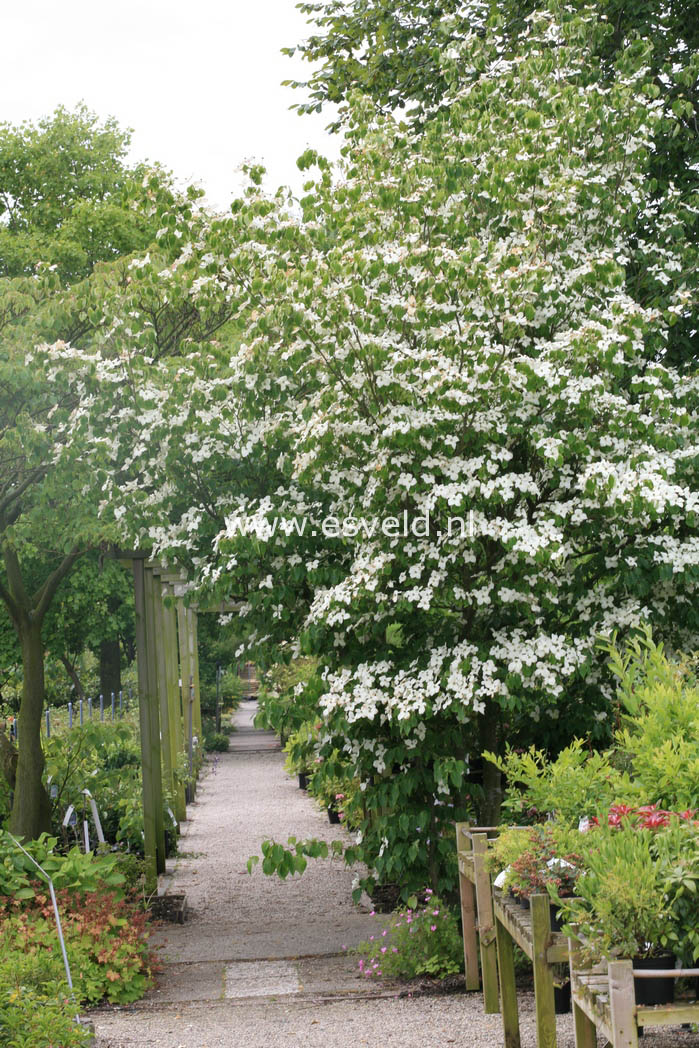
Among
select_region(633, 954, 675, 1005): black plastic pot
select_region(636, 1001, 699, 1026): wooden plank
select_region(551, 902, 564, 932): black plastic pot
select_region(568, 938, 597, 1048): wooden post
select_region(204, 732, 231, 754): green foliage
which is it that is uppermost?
select_region(633, 954, 675, 1005): black plastic pot

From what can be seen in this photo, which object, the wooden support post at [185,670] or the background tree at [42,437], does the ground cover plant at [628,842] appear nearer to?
the background tree at [42,437]

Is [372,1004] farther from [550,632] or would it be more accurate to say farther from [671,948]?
[671,948]

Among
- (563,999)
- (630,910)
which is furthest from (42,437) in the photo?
(630,910)

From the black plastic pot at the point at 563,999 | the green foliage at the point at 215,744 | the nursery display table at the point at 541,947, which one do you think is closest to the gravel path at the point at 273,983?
the black plastic pot at the point at 563,999

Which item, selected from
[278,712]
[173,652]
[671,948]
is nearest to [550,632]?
[278,712]

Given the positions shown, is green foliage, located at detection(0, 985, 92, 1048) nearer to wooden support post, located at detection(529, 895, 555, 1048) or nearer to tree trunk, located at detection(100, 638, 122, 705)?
wooden support post, located at detection(529, 895, 555, 1048)

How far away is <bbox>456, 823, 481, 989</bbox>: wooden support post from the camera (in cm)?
655

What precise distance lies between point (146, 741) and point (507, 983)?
579 centimetres

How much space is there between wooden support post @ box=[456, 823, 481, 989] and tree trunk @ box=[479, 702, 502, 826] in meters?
1.31

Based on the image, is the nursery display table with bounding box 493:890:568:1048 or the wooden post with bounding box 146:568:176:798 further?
the wooden post with bounding box 146:568:176:798

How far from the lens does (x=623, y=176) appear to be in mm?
8453

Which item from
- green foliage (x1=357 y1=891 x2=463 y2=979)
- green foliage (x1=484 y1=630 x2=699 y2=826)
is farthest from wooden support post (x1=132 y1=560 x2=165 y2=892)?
green foliage (x1=484 y1=630 x2=699 y2=826)

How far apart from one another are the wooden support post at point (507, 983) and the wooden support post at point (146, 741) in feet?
17.9

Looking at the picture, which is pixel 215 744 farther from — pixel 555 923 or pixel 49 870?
pixel 555 923
